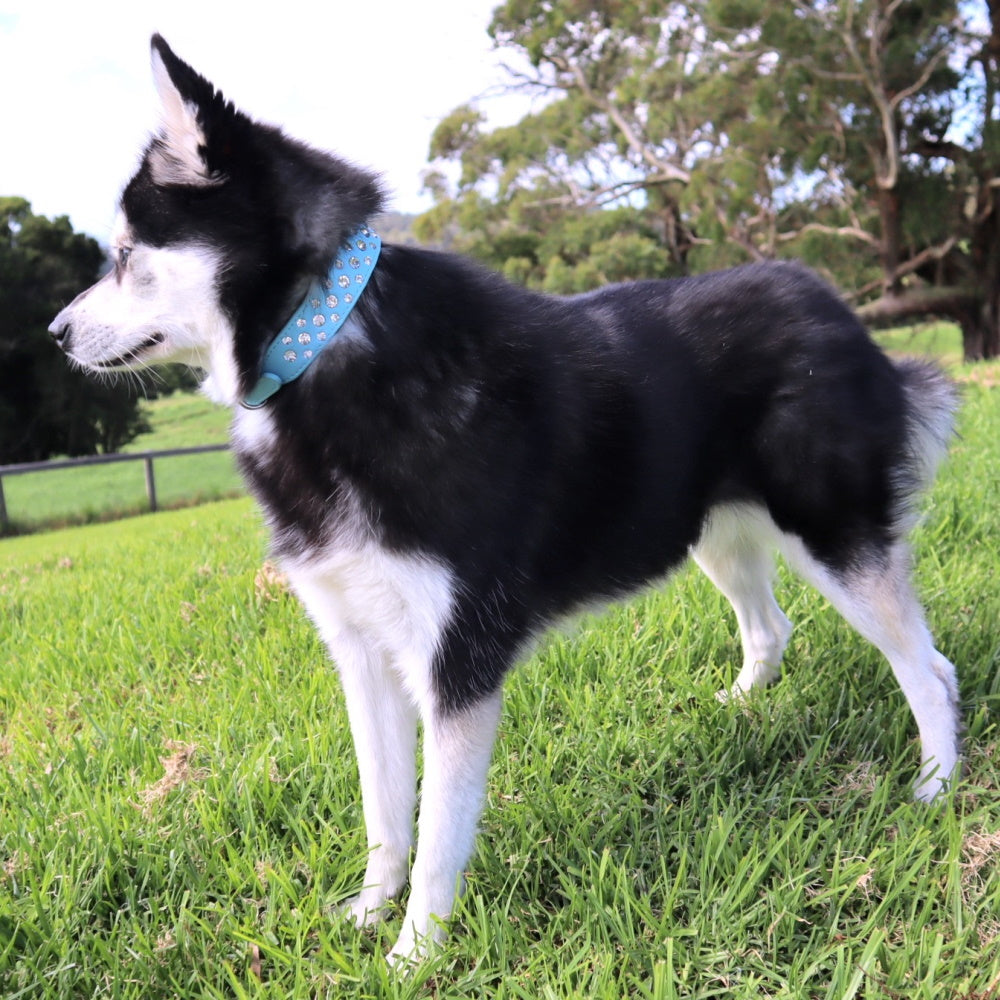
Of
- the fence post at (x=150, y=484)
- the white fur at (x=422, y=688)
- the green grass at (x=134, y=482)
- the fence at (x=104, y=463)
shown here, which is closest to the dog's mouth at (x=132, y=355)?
the white fur at (x=422, y=688)

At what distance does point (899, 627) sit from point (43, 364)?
1114cm

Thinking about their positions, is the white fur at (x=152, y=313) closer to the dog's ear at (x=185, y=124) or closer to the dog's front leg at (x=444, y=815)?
the dog's ear at (x=185, y=124)

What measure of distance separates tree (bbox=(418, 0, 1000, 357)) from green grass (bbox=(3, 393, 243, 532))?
8266 mm

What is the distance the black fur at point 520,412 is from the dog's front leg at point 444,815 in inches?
2.7

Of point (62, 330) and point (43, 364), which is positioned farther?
point (43, 364)

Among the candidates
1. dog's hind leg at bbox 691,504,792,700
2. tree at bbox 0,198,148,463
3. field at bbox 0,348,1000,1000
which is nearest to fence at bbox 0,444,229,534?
tree at bbox 0,198,148,463

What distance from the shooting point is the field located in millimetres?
1918

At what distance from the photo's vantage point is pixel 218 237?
6.55 feet

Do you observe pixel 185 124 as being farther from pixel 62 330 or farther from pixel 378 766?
pixel 378 766

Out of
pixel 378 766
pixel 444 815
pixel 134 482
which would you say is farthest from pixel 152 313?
pixel 134 482

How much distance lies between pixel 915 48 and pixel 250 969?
49.4 ft

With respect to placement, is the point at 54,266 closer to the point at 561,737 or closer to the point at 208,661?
the point at 208,661

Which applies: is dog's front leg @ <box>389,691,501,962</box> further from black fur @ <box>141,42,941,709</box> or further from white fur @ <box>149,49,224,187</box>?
white fur @ <box>149,49,224,187</box>

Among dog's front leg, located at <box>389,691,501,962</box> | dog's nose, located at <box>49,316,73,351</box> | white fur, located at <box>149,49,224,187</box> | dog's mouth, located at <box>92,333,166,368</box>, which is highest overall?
white fur, located at <box>149,49,224,187</box>
